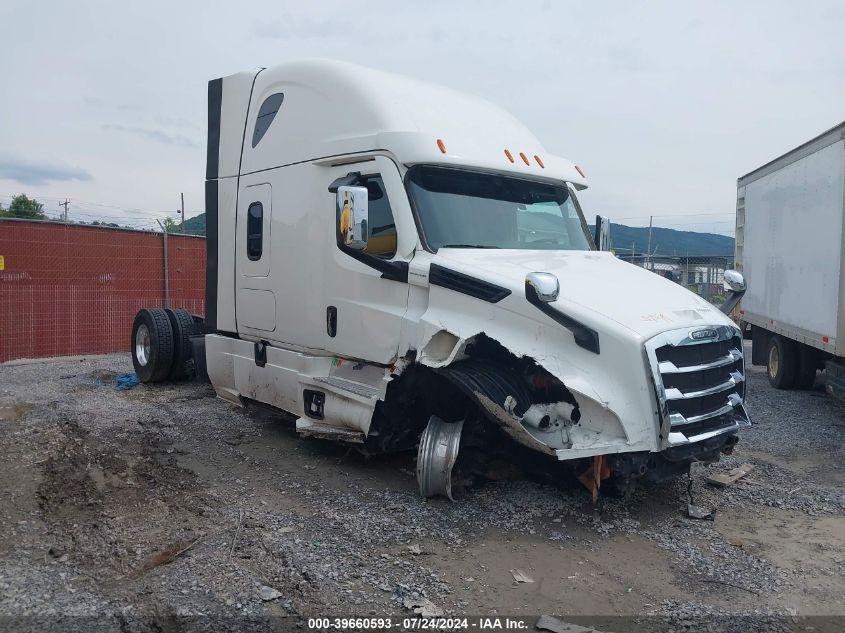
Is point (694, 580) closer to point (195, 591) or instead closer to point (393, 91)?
point (195, 591)

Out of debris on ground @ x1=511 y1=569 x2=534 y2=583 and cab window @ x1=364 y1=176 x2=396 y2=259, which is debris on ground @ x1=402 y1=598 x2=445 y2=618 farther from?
cab window @ x1=364 y1=176 x2=396 y2=259

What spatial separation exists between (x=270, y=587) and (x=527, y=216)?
3.81 m

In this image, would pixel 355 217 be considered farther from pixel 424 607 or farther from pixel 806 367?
pixel 806 367

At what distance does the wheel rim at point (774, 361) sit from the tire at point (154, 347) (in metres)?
9.28

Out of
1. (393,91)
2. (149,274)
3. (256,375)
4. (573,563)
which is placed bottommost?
(573,563)

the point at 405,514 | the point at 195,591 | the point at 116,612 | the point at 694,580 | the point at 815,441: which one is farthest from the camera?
the point at 815,441

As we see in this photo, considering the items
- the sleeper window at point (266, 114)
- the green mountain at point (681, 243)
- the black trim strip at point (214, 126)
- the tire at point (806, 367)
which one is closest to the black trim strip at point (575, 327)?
the sleeper window at point (266, 114)

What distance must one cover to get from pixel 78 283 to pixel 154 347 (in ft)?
17.5

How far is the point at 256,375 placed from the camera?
7.38m

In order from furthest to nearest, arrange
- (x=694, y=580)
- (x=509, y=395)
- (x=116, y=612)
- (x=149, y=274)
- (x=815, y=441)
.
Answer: (x=149, y=274) → (x=815, y=441) → (x=509, y=395) → (x=694, y=580) → (x=116, y=612)

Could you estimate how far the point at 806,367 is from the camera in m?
10.9

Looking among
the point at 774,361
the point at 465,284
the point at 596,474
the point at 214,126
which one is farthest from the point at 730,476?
the point at 214,126

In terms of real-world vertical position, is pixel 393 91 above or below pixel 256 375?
above

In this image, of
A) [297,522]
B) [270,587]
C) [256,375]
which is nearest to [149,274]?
[256,375]
